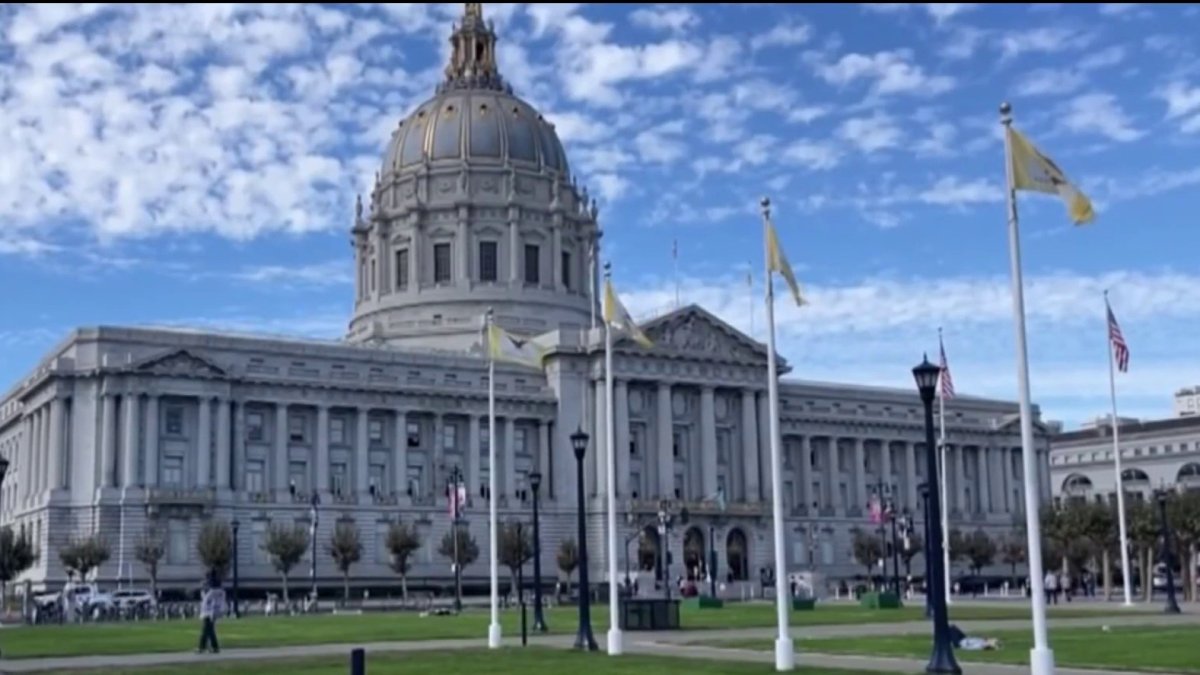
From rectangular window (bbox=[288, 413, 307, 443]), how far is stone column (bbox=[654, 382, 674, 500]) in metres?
32.1

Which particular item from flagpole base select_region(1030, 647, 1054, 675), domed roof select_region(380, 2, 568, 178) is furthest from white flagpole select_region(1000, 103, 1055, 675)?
domed roof select_region(380, 2, 568, 178)

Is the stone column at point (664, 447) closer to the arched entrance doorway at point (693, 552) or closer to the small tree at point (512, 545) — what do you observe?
Result: the arched entrance doorway at point (693, 552)

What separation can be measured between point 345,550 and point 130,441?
60.4 ft

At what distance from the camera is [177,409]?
115375 millimetres

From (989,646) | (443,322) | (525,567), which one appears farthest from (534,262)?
(989,646)

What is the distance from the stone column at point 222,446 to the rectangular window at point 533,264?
43692mm

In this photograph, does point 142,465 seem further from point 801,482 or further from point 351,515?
point 801,482

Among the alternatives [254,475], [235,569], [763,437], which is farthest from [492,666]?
[763,437]

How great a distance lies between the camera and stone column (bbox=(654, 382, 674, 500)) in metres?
135

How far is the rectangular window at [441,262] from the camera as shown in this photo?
500 ft

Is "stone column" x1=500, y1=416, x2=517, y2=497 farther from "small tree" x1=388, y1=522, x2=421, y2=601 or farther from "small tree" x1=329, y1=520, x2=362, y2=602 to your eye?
"small tree" x1=329, y1=520, x2=362, y2=602

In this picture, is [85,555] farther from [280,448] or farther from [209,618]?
[209,618]

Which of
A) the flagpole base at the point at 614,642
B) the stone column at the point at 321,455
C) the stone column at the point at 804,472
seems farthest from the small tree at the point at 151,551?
the flagpole base at the point at 614,642

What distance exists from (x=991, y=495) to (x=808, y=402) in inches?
1097
